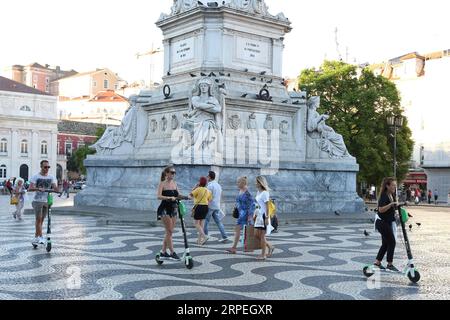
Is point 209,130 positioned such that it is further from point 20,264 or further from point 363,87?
point 363,87

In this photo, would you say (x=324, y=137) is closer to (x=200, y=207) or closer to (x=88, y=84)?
(x=200, y=207)

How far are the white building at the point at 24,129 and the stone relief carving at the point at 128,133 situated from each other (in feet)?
208

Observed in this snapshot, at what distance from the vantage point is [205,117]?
19.6m

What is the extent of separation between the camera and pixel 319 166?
2180cm

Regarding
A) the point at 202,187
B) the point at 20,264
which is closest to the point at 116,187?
the point at 202,187

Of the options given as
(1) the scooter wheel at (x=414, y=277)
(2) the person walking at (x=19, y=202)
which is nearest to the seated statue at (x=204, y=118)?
(2) the person walking at (x=19, y=202)

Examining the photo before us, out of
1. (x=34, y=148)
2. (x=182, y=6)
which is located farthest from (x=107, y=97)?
(x=182, y=6)

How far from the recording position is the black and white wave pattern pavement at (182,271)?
7863 mm

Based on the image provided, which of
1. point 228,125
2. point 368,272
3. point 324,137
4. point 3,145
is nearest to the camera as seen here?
point 368,272

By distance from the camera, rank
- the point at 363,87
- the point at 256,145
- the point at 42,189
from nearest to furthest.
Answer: the point at 42,189 → the point at 256,145 → the point at 363,87

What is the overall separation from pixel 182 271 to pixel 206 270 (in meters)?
0.38

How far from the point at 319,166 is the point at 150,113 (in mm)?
6366

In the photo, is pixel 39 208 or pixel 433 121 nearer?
pixel 39 208

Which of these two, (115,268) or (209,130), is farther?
(209,130)
